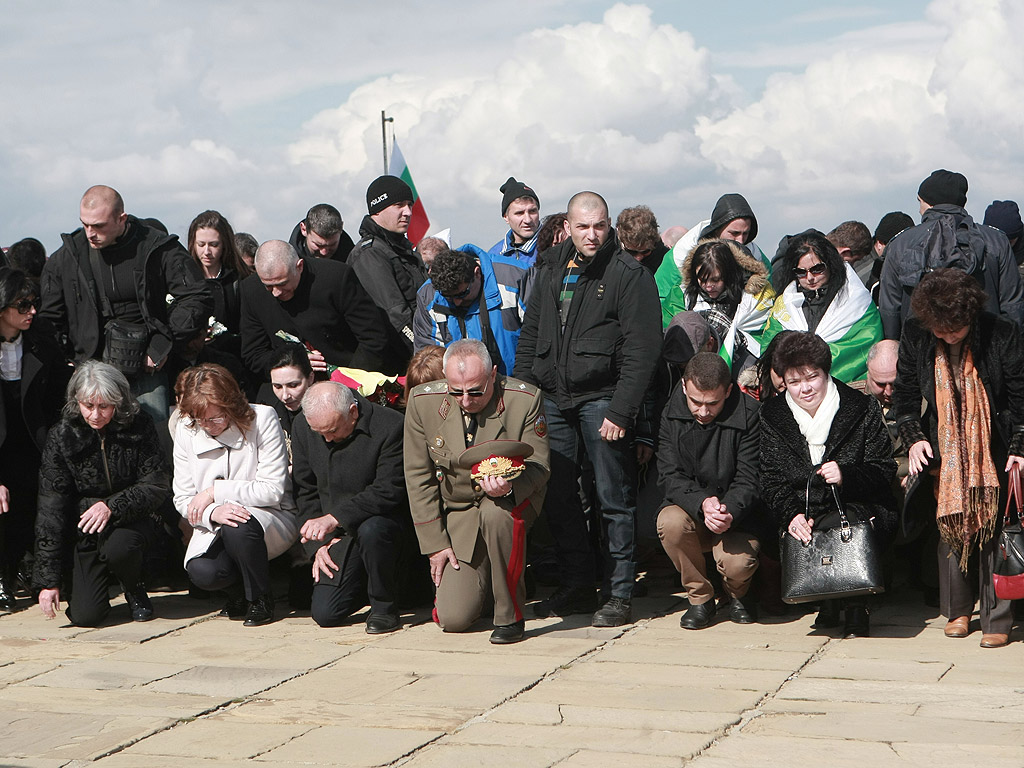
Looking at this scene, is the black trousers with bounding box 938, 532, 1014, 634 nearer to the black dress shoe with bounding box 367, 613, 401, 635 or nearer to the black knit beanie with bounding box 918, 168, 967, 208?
the black knit beanie with bounding box 918, 168, 967, 208

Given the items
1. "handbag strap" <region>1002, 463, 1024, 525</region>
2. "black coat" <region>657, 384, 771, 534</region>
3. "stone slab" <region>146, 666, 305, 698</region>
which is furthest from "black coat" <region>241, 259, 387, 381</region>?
"handbag strap" <region>1002, 463, 1024, 525</region>

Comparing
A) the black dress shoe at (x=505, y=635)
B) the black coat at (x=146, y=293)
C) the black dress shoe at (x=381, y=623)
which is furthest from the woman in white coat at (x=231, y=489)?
the black dress shoe at (x=505, y=635)

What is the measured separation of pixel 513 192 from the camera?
27.5 ft

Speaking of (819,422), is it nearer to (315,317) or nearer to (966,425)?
(966,425)

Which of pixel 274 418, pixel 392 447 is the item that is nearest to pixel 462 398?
pixel 392 447

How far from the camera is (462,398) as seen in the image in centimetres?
593

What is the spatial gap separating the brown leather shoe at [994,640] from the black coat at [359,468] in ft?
9.27

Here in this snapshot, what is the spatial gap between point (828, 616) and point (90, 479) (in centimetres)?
378

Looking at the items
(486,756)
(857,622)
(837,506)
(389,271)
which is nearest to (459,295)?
(389,271)

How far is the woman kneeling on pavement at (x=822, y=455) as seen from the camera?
5.79 meters

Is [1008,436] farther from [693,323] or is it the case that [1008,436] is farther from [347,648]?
[347,648]

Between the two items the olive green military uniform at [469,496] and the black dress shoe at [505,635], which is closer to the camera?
the black dress shoe at [505,635]

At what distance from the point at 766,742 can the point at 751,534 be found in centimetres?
199

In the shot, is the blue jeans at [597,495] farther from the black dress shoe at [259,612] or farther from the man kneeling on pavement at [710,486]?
the black dress shoe at [259,612]
